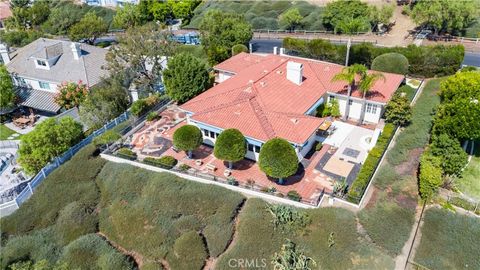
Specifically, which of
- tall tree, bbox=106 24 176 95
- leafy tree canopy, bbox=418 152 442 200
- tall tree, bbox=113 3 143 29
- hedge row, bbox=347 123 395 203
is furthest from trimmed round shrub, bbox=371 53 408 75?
tall tree, bbox=113 3 143 29

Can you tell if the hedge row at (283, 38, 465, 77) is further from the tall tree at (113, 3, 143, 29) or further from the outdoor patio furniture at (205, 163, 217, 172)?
the tall tree at (113, 3, 143, 29)

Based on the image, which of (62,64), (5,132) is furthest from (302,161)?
(62,64)

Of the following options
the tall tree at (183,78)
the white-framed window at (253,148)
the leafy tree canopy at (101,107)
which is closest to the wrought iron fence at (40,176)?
the leafy tree canopy at (101,107)

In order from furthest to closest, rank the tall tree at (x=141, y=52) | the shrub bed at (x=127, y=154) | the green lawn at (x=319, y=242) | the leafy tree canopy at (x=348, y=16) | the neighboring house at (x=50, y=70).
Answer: the leafy tree canopy at (x=348, y=16)
the neighboring house at (x=50, y=70)
the tall tree at (x=141, y=52)
the shrub bed at (x=127, y=154)
the green lawn at (x=319, y=242)

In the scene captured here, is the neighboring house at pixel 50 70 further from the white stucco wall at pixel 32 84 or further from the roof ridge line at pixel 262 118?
the roof ridge line at pixel 262 118

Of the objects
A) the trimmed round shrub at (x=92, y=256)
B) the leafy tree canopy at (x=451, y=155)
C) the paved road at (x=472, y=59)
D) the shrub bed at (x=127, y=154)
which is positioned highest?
the paved road at (x=472, y=59)

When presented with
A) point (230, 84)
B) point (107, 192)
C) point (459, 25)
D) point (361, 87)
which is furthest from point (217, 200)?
point (459, 25)
